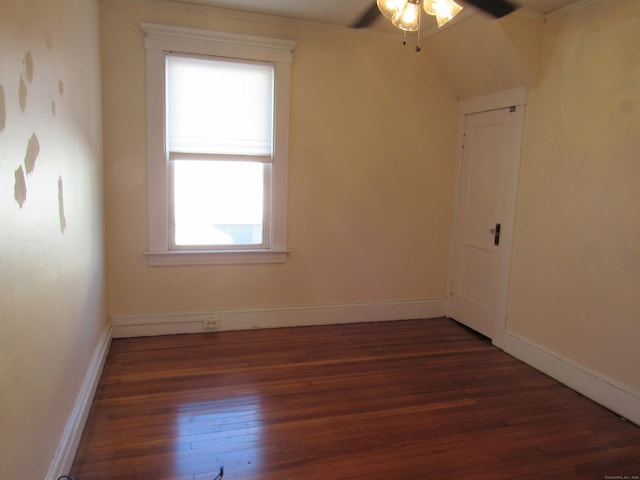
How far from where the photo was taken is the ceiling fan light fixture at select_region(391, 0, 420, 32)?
1.81 metres

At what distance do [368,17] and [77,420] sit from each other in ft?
8.46

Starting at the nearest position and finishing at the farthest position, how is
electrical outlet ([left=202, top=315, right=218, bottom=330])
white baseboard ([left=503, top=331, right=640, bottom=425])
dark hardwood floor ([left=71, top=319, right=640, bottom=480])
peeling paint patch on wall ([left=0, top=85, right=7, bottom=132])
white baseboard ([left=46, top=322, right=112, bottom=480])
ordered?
peeling paint patch on wall ([left=0, top=85, right=7, bottom=132]) < white baseboard ([left=46, top=322, right=112, bottom=480]) < dark hardwood floor ([left=71, top=319, right=640, bottom=480]) < white baseboard ([left=503, top=331, right=640, bottom=425]) < electrical outlet ([left=202, top=315, right=218, bottom=330])

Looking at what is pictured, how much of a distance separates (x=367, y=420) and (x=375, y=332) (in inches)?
60.0

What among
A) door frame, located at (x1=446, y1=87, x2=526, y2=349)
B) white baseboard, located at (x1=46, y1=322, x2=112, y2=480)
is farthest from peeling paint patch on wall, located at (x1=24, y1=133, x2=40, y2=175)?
door frame, located at (x1=446, y1=87, x2=526, y2=349)

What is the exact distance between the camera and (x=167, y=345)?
3623 mm

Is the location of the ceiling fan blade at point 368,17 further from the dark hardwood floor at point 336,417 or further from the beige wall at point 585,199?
the dark hardwood floor at point 336,417

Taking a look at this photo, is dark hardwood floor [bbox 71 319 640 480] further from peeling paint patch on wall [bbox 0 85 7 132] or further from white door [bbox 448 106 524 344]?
peeling paint patch on wall [bbox 0 85 7 132]

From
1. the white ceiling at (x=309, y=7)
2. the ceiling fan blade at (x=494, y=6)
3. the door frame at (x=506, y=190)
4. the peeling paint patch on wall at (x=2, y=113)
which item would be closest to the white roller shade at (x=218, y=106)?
the white ceiling at (x=309, y=7)

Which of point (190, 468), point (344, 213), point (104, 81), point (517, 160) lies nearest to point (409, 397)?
point (190, 468)

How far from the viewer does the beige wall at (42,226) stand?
4.56 feet

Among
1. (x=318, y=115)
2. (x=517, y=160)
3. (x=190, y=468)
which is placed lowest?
(x=190, y=468)

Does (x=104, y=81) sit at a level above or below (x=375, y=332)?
above

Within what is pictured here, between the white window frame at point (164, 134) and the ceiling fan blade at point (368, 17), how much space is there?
1.58 metres

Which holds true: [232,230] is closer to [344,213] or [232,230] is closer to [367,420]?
[344,213]
